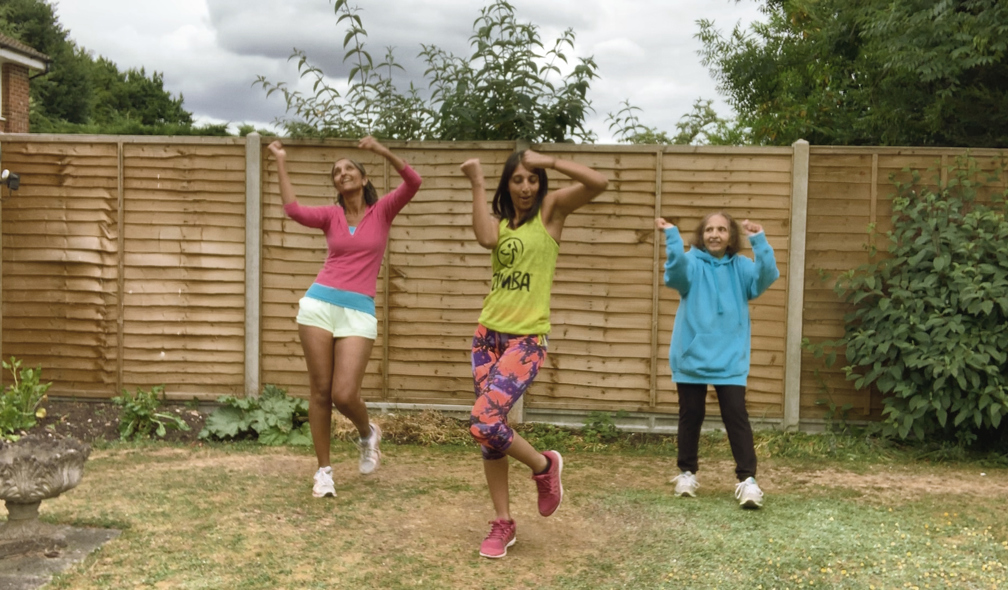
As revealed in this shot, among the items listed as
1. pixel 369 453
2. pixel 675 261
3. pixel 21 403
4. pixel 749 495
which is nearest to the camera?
pixel 749 495

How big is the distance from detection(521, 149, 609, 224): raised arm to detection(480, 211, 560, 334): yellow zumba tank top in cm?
11

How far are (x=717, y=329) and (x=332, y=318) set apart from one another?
2162 millimetres

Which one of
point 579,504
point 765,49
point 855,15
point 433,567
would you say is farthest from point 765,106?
point 433,567

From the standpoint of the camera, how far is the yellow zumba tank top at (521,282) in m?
3.91

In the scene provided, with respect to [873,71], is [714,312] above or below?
below

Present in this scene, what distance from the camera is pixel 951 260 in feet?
20.8

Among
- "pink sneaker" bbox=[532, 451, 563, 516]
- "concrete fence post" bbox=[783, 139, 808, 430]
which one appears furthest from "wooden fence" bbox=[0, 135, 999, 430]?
"pink sneaker" bbox=[532, 451, 563, 516]

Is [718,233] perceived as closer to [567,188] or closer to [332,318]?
[567,188]

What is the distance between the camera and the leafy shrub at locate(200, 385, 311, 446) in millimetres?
6539

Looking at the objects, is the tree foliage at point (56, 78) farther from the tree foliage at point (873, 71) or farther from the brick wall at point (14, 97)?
the tree foliage at point (873, 71)

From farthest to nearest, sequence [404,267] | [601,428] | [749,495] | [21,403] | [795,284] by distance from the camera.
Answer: [404,267]
[601,428]
[795,284]
[21,403]
[749,495]

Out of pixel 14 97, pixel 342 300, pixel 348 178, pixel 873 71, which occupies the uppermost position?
pixel 14 97

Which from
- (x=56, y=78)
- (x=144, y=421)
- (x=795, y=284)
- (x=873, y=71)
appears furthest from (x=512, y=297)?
(x=56, y=78)

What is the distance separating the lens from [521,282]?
392 cm
